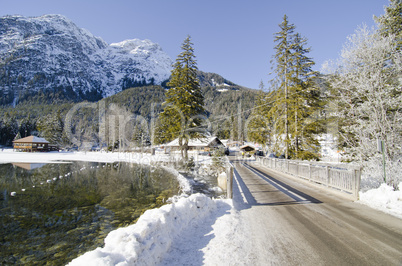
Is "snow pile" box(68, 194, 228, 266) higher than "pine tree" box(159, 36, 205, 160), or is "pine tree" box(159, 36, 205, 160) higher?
"pine tree" box(159, 36, 205, 160)

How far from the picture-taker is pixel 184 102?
2792cm

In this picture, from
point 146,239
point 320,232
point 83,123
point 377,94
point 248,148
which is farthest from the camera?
point 83,123

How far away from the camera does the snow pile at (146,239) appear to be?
10.7 feet

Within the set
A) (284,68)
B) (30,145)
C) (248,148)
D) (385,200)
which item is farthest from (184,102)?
(30,145)

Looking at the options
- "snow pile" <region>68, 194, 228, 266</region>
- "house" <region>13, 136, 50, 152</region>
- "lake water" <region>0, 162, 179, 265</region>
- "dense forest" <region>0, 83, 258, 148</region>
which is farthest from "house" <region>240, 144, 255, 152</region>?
"house" <region>13, 136, 50, 152</region>

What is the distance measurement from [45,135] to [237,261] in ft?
326

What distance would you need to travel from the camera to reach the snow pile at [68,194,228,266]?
10.7ft

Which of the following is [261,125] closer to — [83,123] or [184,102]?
[184,102]

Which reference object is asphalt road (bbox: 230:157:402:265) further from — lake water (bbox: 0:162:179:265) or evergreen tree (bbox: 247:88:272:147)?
evergreen tree (bbox: 247:88:272:147)

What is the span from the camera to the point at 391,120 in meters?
9.70

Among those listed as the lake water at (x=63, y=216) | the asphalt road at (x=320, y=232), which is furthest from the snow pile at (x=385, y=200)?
the lake water at (x=63, y=216)

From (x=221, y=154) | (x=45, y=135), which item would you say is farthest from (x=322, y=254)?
(x=45, y=135)

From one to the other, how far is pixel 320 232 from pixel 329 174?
22.7ft

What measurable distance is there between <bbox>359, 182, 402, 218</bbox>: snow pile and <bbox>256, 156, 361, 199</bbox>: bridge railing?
42 centimetres
